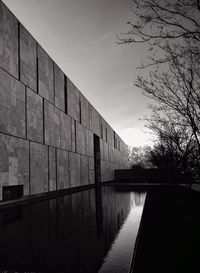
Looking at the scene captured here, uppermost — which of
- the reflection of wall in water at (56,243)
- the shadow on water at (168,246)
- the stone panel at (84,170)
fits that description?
the stone panel at (84,170)

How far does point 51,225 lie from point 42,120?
1009cm

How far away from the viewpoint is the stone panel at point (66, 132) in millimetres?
19166

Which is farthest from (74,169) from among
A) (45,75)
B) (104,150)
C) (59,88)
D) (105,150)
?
(105,150)

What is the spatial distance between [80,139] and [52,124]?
23.5 ft

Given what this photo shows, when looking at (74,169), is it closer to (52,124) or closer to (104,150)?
(52,124)

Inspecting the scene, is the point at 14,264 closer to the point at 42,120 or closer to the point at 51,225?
the point at 51,225

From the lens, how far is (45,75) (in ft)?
54.4

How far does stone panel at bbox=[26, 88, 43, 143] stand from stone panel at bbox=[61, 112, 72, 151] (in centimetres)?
373

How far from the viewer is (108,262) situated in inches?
137

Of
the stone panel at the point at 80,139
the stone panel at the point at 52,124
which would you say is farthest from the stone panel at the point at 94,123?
the stone panel at the point at 52,124

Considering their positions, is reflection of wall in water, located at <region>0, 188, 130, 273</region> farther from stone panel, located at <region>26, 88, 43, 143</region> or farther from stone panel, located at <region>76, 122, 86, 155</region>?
stone panel, located at <region>76, 122, 86, 155</region>

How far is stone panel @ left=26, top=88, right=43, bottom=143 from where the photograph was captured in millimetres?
13930

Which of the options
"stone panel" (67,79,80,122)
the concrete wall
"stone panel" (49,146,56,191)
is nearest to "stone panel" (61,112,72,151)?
the concrete wall

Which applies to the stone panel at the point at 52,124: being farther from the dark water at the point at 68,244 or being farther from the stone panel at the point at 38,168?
the dark water at the point at 68,244
